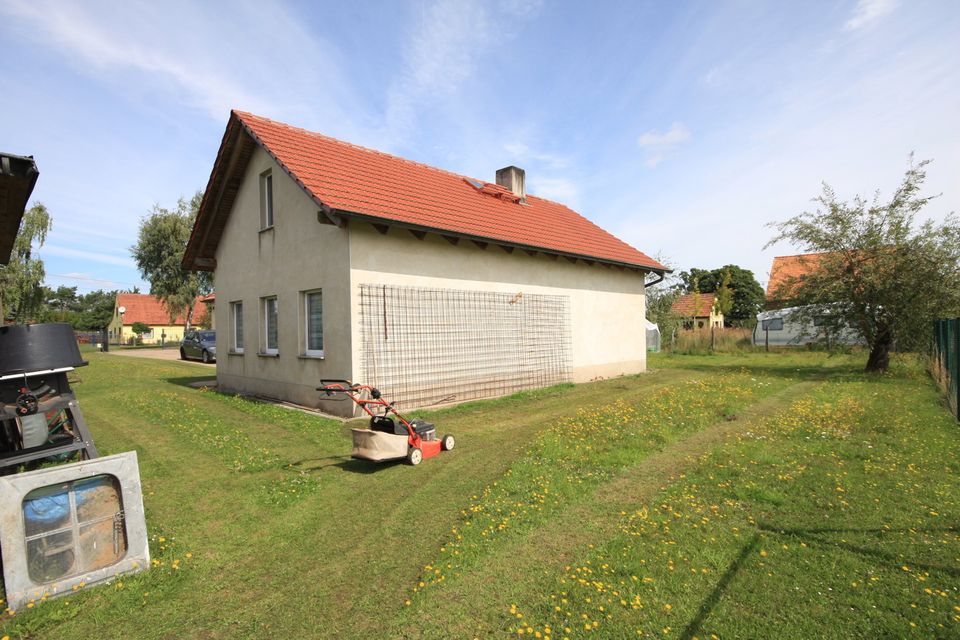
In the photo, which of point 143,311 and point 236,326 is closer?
point 236,326

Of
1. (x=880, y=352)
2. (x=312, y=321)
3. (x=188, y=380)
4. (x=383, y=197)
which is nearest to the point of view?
(x=383, y=197)

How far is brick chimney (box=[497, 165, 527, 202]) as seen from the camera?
16969 millimetres

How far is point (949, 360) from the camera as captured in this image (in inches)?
387

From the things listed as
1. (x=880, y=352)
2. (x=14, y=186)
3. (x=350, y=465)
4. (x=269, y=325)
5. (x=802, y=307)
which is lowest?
(x=350, y=465)

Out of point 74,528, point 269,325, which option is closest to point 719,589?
point 74,528

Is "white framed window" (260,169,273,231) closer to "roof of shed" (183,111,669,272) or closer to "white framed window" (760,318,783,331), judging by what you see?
"roof of shed" (183,111,669,272)

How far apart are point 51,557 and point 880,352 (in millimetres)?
19737

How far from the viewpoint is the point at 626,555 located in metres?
3.67

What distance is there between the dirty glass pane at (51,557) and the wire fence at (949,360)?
Answer: 11.4 meters

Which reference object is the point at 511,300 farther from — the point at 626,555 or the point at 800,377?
the point at 800,377

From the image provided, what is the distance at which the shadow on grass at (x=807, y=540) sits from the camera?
2.95 m

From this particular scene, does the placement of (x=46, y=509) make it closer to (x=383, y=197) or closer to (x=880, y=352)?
(x=383, y=197)

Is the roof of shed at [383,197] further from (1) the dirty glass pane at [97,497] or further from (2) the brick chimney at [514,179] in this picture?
(1) the dirty glass pane at [97,497]

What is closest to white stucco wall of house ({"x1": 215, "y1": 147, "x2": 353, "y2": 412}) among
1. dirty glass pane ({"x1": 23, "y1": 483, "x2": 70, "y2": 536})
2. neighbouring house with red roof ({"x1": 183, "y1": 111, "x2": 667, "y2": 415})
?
neighbouring house with red roof ({"x1": 183, "y1": 111, "x2": 667, "y2": 415})
